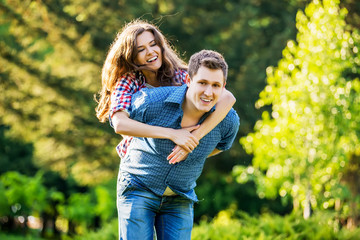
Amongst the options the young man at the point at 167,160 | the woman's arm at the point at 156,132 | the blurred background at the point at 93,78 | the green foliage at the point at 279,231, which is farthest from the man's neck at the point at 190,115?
the blurred background at the point at 93,78

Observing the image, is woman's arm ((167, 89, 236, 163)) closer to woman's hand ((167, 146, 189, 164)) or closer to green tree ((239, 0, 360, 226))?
woman's hand ((167, 146, 189, 164))

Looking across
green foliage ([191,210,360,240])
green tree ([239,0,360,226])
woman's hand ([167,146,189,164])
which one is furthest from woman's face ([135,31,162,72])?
green tree ([239,0,360,226])

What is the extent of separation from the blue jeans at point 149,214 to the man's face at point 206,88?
23.2 inches

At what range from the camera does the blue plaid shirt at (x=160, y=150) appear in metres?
2.84

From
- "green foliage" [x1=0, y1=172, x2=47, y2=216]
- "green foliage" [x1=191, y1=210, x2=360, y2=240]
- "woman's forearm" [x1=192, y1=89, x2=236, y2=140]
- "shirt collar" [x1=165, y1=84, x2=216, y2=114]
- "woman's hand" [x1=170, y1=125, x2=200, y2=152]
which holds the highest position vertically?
"shirt collar" [x1=165, y1=84, x2=216, y2=114]

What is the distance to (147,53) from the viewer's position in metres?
3.28

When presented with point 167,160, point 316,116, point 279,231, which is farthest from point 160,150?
point 316,116


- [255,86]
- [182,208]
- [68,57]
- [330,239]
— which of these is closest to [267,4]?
[255,86]

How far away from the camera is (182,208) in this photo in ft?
9.80

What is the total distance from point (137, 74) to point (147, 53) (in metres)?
0.15

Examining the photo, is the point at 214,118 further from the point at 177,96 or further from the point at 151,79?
the point at 151,79

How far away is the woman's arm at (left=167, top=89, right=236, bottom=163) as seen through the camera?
2783 mm

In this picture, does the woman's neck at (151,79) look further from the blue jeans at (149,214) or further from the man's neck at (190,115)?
the blue jeans at (149,214)

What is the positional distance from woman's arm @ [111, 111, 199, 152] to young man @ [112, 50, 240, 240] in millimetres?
86
